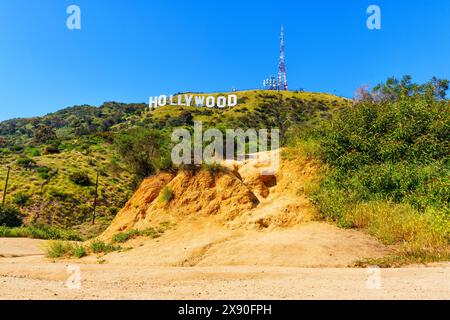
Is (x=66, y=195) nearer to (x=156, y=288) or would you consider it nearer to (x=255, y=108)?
(x=156, y=288)

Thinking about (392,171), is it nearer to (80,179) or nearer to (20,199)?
(20,199)

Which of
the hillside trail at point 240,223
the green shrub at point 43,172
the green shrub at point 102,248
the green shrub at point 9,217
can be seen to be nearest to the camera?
the hillside trail at point 240,223

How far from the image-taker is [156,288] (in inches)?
264

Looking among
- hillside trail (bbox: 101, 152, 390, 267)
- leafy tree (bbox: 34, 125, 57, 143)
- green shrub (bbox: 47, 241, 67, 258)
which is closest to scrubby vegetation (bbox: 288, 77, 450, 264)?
hillside trail (bbox: 101, 152, 390, 267)

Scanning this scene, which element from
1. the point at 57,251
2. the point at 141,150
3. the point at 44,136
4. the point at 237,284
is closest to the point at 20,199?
the point at 141,150

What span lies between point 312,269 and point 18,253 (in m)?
13.7

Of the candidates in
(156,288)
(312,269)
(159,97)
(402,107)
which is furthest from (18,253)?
(159,97)

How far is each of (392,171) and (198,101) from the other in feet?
231

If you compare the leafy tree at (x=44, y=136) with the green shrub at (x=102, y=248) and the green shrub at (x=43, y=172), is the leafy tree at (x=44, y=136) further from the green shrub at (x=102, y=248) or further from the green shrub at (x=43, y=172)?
the green shrub at (x=102, y=248)

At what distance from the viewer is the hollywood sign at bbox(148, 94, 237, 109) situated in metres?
77.6

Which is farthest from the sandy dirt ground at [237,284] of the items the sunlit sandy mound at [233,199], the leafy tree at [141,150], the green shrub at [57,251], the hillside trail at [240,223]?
the leafy tree at [141,150]

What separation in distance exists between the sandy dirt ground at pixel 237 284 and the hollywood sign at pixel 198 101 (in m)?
67.2

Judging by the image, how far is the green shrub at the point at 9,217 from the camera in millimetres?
28462
